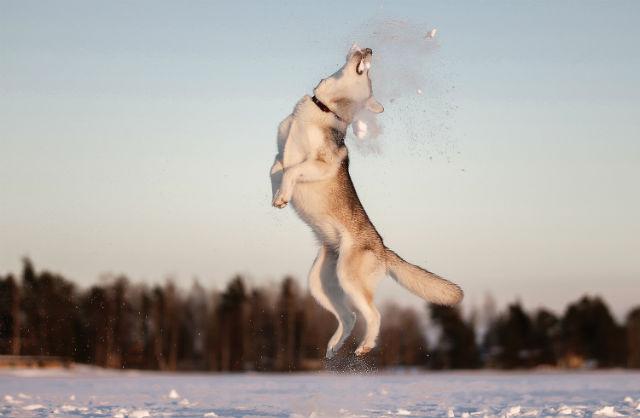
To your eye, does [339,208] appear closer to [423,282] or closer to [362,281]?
[362,281]

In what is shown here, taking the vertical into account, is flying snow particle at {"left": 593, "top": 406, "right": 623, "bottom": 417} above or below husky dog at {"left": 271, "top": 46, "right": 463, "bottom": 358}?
below

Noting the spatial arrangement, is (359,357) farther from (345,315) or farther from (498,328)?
(498,328)

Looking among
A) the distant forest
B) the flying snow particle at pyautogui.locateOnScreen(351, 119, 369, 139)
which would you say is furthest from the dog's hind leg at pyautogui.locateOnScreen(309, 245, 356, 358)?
the distant forest

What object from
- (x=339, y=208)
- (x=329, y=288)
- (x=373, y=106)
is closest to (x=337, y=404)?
(x=329, y=288)

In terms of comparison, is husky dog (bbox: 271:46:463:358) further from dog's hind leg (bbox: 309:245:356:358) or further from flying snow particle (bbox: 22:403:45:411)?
flying snow particle (bbox: 22:403:45:411)

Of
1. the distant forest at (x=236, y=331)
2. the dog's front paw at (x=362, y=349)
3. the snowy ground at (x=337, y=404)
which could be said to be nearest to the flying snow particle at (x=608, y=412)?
the snowy ground at (x=337, y=404)

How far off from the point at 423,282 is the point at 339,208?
4.45ft

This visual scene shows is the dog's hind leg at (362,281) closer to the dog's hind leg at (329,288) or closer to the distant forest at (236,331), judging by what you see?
the dog's hind leg at (329,288)

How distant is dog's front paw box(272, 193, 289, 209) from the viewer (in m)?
10.2

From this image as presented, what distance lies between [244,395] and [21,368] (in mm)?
24872

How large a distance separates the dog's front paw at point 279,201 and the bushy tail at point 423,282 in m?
1.61

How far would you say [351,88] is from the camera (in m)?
10.8

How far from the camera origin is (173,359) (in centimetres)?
5431

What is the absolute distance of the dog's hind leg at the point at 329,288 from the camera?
430 inches
